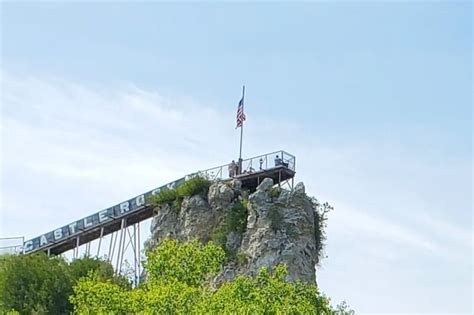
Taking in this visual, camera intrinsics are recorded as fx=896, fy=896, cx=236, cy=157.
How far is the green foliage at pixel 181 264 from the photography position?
118 feet

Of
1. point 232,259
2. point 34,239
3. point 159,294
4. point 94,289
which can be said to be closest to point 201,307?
point 159,294

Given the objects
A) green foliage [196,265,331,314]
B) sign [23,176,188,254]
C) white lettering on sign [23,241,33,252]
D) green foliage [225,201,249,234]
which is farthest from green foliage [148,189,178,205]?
green foliage [196,265,331,314]

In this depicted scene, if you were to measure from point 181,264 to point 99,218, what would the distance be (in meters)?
26.6

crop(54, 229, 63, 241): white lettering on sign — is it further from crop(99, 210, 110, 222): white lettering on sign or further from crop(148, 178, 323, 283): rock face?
crop(148, 178, 323, 283): rock face

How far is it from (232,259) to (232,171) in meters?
6.71

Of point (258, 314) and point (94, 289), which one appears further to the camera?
point (94, 289)

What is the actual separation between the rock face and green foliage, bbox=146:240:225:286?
17.6 metres

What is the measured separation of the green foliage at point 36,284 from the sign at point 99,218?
15.0 feet

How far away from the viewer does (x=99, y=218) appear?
6181cm

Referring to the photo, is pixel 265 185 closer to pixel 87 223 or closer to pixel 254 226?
pixel 254 226

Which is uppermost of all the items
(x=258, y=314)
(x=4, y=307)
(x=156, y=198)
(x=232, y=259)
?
(x=156, y=198)

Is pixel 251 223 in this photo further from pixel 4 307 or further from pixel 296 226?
pixel 4 307

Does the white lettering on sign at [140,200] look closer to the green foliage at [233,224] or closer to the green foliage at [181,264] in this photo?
the green foliage at [233,224]

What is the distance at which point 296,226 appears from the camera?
5619 centimetres
